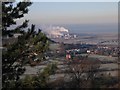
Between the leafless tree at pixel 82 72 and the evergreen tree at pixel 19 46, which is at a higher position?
the evergreen tree at pixel 19 46

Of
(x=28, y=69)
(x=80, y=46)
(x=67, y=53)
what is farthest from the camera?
(x=80, y=46)

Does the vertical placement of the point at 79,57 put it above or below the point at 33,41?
below

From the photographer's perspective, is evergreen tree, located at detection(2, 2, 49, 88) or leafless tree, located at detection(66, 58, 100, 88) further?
leafless tree, located at detection(66, 58, 100, 88)

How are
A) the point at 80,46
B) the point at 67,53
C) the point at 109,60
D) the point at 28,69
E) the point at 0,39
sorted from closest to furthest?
the point at 0,39 → the point at 28,69 → the point at 67,53 → the point at 80,46 → the point at 109,60

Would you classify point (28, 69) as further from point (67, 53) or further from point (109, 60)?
point (109, 60)

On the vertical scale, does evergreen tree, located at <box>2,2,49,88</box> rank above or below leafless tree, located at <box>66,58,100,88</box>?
above

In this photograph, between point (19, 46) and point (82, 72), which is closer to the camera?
point (19, 46)

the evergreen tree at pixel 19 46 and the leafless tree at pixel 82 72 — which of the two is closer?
the evergreen tree at pixel 19 46

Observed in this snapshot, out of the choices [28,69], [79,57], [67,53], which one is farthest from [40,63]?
[79,57]

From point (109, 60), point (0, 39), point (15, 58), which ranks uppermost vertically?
point (0, 39)

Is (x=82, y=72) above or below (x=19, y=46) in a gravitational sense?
below

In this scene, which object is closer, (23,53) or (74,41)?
(23,53)
